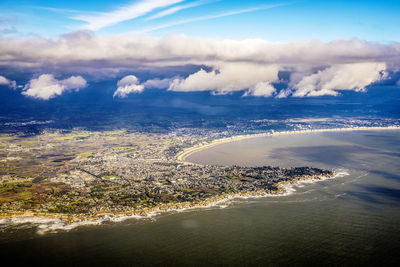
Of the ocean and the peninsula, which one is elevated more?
the ocean

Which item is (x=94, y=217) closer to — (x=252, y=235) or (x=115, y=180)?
(x=115, y=180)

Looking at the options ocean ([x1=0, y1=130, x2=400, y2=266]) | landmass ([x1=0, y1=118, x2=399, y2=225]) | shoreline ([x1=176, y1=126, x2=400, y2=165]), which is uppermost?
ocean ([x1=0, y1=130, x2=400, y2=266])

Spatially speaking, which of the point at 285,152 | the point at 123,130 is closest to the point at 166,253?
the point at 285,152

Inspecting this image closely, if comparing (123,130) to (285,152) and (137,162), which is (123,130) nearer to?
(137,162)

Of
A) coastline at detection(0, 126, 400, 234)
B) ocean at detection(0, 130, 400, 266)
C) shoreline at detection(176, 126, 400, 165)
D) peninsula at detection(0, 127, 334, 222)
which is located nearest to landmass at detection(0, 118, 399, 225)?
peninsula at detection(0, 127, 334, 222)

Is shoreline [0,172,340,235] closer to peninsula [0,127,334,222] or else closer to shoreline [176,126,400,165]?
peninsula [0,127,334,222]

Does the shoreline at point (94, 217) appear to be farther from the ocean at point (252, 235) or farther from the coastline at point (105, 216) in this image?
the ocean at point (252, 235)
